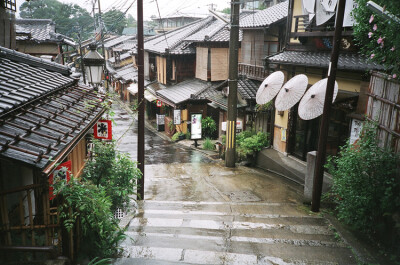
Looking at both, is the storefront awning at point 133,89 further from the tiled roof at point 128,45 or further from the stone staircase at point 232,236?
the stone staircase at point 232,236

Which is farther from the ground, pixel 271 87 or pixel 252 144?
pixel 271 87

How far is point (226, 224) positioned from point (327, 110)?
4964 mm

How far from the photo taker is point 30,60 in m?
9.70

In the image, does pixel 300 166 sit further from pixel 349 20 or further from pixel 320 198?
pixel 349 20

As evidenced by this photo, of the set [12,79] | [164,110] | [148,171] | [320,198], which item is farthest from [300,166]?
[164,110]

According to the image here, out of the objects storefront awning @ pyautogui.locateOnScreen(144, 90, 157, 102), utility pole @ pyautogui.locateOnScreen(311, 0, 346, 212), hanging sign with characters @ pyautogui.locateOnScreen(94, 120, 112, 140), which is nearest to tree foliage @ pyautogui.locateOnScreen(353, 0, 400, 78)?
utility pole @ pyautogui.locateOnScreen(311, 0, 346, 212)

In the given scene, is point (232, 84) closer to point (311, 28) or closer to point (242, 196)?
point (311, 28)

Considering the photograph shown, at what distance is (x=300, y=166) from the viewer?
16.0 m

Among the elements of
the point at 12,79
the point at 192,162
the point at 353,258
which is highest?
the point at 12,79

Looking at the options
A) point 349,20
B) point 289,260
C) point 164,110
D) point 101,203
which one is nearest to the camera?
point 101,203

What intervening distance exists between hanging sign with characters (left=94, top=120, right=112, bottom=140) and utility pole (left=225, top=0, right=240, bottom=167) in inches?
340

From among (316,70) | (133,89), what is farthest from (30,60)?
(133,89)

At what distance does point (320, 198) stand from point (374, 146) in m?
3.68

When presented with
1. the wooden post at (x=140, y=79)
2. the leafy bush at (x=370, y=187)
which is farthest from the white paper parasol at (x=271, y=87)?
the leafy bush at (x=370, y=187)
